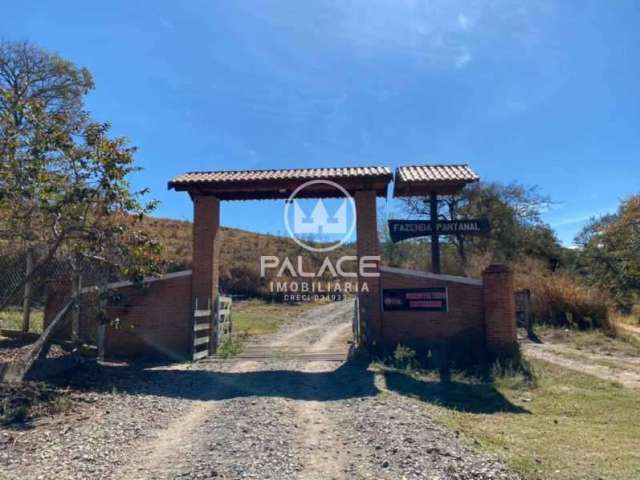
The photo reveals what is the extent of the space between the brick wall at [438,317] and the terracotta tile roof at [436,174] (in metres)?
2.21

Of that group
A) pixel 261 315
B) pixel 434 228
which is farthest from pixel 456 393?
pixel 261 315

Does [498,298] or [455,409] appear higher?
[498,298]

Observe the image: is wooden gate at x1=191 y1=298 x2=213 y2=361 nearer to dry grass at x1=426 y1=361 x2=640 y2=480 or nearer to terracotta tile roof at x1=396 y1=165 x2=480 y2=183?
terracotta tile roof at x1=396 y1=165 x2=480 y2=183

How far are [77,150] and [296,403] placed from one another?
5240 mm

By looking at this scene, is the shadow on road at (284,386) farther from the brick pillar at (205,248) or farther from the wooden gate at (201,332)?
the brick pillar at (205,248)

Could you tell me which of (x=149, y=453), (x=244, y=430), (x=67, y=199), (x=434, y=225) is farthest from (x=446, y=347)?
(x=67, y=199)

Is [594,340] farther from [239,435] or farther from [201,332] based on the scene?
[239,435]

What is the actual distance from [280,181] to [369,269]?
3.05m

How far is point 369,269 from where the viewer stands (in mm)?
10438

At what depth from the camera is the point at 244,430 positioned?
527cm

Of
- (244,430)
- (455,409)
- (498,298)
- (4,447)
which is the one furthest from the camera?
(498,298)

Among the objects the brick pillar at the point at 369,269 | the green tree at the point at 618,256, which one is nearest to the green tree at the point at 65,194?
the brick pillar at the point at 369,269

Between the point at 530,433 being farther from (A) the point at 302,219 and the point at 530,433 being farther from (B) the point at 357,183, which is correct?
(A) the point at 302,219

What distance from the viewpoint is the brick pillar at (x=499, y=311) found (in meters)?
9.55
